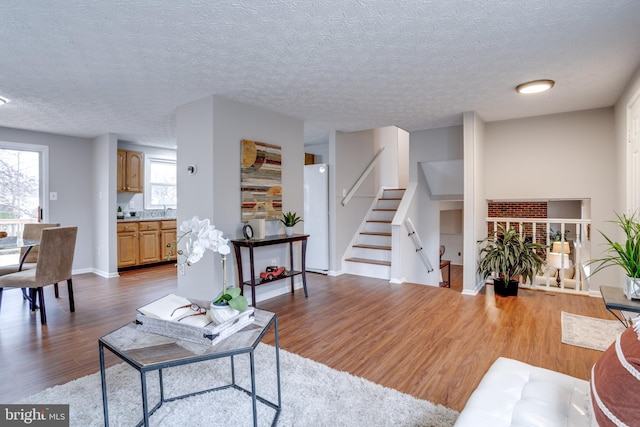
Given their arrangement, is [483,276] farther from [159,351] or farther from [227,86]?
[159,351]

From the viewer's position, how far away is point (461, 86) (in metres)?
3.34

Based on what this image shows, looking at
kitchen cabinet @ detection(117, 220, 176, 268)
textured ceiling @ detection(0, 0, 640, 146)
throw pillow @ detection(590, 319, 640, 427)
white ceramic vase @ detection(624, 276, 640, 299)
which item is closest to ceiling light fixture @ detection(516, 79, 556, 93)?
textured ceiling @ detection(0, 0, 640, 146)

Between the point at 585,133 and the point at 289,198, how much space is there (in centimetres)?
378

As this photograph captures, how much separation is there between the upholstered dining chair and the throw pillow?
4.09 m

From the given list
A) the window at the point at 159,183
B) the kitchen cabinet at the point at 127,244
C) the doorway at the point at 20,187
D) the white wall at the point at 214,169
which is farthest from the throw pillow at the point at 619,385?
the window at the point at 159,183

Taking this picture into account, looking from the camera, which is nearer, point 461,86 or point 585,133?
point 461,86

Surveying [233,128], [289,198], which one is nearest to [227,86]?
[233,128]

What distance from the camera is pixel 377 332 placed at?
3051 mm

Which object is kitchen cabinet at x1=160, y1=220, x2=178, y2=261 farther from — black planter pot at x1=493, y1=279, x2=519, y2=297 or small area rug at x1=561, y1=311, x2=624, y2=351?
small area rug at x1=561, y1=311, x2=624, y2=351

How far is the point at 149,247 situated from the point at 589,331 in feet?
20.5

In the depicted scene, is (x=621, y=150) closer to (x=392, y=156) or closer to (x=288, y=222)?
(x=288, y=222)

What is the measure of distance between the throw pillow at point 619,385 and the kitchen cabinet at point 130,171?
657 centimetres

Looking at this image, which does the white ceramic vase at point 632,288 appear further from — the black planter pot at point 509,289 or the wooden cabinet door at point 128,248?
the wooden cabinet door at point 128,248

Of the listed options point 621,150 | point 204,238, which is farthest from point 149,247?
point 621,150
